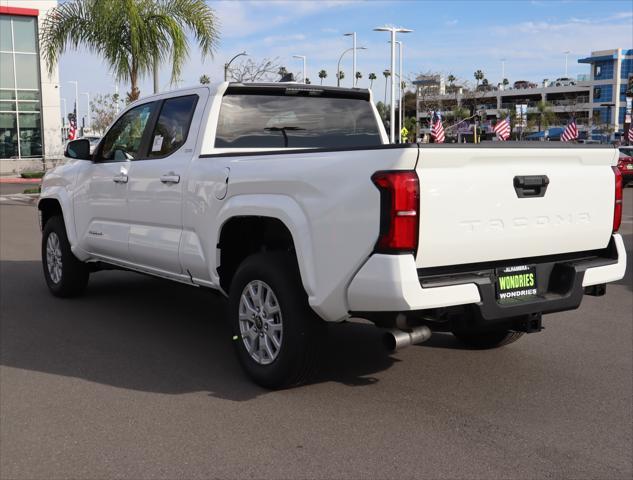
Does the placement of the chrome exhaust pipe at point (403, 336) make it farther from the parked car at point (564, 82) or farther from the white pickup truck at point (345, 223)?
the parked car at point (564, 82)

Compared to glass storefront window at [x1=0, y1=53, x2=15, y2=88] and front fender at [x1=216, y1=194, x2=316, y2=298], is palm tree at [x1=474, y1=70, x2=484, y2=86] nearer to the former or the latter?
glass storefront window at [x1=0, y1=53, x2=15, y2=88]

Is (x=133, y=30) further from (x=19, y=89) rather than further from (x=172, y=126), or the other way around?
(x=19, y=89)

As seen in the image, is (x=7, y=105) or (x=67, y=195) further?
(x=7, y=105)

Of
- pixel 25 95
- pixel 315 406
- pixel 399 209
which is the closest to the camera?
pixel 399 209

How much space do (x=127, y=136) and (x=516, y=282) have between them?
396cm

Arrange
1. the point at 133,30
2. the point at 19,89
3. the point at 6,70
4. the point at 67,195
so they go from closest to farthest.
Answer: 1. the point at 67,195
2. the point at 133,30
3. the point at 6,70
4. the point at 19,89

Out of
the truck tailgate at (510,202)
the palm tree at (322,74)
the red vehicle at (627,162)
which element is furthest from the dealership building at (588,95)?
the truck tailgate at (510,202)

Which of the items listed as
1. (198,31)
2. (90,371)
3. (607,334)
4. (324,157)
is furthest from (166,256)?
(198,31)

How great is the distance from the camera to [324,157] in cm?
438

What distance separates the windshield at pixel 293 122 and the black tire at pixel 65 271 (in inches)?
110

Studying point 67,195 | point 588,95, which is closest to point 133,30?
point 67,195

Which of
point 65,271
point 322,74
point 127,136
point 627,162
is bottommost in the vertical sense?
point 65,271

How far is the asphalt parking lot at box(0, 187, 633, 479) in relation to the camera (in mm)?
3850

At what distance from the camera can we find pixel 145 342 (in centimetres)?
622
